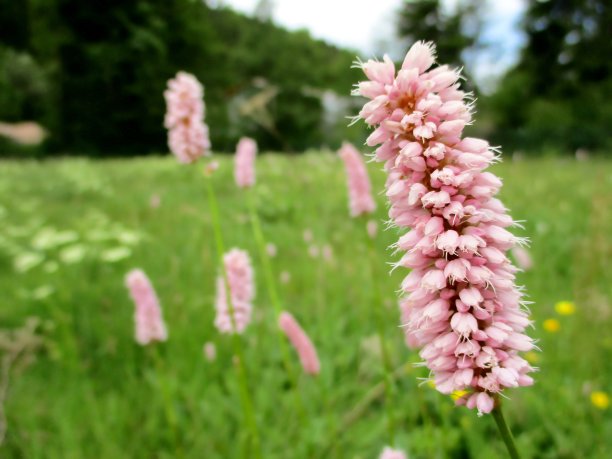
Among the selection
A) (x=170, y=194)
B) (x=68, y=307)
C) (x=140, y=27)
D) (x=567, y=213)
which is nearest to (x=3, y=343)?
(x=68, y=307)

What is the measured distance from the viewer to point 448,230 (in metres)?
0.89

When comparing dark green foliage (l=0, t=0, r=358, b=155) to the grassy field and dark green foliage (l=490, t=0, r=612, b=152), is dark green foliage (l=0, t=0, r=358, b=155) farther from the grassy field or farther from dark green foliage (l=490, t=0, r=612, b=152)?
the grassy field

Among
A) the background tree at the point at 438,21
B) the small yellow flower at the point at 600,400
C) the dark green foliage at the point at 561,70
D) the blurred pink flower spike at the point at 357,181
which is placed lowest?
the small yellow flower at the point at 600,400

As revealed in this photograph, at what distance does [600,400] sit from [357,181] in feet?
5.76

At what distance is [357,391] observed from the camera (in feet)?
10.3

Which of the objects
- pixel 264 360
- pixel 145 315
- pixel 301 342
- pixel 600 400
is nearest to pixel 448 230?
pixel 301 342

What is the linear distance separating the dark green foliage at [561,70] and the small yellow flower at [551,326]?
107ft

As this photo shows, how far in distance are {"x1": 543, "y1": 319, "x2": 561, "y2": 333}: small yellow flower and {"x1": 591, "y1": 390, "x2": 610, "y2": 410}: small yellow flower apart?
2.34 ft

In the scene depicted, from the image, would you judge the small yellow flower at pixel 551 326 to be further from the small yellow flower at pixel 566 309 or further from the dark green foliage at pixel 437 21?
the dark green foliage at pixel 437 21

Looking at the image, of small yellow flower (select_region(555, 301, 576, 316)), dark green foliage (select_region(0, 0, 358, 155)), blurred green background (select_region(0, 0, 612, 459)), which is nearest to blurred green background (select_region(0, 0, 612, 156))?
dark green foliage (select_region(0, 0, 358, 155))

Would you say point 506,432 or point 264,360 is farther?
point 264,360

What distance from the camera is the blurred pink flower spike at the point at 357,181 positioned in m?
2.12

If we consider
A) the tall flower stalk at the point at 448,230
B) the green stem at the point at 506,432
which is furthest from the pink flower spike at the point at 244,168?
the green stem at the point at 506,432

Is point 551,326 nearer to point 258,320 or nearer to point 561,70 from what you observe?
point 258,320
